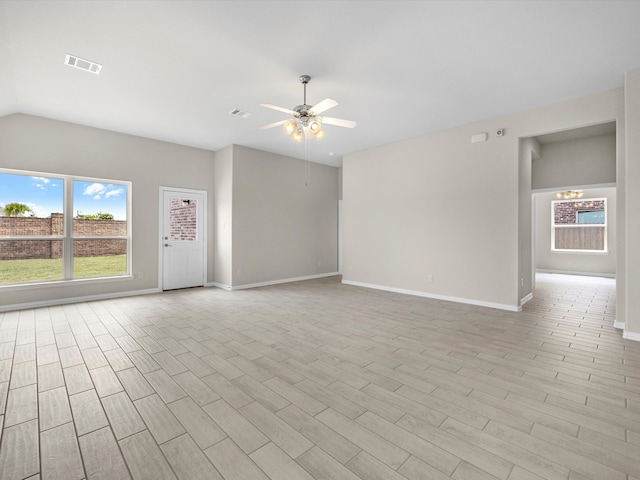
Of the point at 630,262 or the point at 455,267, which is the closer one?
the point at 630,262

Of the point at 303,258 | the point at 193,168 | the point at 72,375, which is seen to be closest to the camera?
the point at 72,375

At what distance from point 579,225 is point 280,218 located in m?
8.52

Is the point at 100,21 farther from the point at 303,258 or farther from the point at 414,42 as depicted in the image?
the point at 303,258

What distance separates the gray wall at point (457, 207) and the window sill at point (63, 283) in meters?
4.77

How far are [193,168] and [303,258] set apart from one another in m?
3.30

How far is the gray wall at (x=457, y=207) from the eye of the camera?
458 centimetres

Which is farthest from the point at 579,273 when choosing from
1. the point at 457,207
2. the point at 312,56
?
the point at 312,56

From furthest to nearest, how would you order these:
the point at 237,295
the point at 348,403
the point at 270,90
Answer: the point at 237,295
the point at 270,90
the point at 348,403

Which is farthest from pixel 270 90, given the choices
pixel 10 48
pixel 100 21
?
pixel 10 48

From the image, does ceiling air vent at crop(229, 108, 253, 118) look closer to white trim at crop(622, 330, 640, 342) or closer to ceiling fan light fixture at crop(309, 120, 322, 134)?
ceiling fan light fixture at crop(309, 120, 322, 134)

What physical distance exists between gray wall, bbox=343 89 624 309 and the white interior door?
3.51m

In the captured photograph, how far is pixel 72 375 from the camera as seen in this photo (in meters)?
2.51

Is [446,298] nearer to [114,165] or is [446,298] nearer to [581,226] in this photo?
[581,226]

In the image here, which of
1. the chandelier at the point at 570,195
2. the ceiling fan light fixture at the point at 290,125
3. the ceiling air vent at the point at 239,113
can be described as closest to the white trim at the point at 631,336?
the ceiling fan light fixture at the point at 290,125
